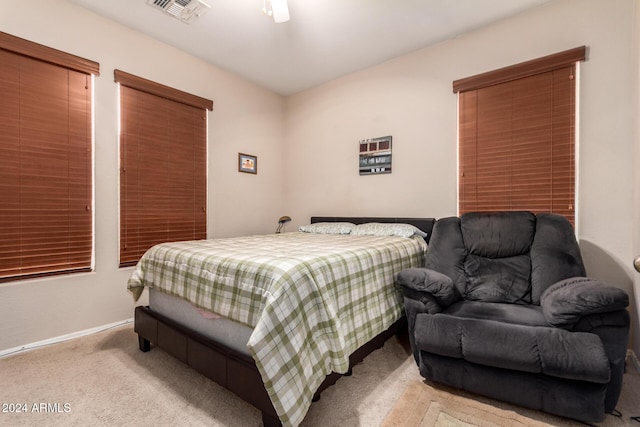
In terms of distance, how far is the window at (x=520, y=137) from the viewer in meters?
2.43

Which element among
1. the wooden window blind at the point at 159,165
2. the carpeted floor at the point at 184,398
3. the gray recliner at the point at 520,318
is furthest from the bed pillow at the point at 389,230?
the wooden window blind at the point at 159,165

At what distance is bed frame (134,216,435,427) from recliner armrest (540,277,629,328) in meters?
1.01

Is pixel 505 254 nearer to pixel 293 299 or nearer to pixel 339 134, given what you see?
pixel 293 299

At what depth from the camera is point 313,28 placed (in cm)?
284

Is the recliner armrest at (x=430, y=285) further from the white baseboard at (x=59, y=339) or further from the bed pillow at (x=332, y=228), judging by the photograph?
the white baseboard at (x=59, y=339)

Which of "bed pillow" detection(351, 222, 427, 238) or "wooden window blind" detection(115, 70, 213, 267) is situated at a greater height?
"wooden window blind" detection(115, 70, 213, 267)

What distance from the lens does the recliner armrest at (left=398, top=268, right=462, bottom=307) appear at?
1.80m

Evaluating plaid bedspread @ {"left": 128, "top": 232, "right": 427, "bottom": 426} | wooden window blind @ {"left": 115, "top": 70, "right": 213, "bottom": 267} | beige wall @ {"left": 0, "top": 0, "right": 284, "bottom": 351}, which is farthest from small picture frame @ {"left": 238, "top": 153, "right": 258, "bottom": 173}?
plaid bedspread @ {"left": 128, "top": 232, "right": 427, "bottom": 426}

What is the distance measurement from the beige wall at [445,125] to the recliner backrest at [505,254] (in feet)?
2.09

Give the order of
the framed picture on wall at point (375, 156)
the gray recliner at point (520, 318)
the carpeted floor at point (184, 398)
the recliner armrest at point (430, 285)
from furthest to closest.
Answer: the framed picture on wall at point (375, 156) → the recliner armrest at point (430, 285) → the carpeted floor at point (184, 398) → the gray recliner at point (520, 318)

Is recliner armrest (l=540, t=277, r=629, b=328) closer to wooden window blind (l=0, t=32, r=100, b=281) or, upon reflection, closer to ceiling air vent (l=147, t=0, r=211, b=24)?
ceiling air vent (l=147, t=0, r=211, b=24)

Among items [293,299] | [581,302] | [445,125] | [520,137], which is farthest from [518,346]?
[445,125]

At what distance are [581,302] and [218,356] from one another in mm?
1884

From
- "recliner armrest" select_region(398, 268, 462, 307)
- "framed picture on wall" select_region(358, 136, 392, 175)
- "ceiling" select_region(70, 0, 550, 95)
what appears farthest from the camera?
"framed picture on wall" select_region(358, 136, 392, 175)
